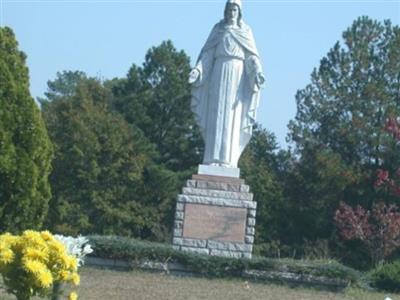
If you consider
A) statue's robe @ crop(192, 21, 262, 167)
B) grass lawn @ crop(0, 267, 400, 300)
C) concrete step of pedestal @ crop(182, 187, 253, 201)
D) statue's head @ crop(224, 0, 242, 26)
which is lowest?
grass lawn @ crop(0, 267, 400, 300)

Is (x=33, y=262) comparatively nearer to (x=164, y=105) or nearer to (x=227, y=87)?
(x=227, y=87)

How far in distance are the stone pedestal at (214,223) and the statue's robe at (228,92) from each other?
90cm

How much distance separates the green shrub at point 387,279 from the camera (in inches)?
612

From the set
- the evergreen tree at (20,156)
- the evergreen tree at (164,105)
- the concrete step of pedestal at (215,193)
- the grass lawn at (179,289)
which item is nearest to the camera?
the grass lawn at (179,289)

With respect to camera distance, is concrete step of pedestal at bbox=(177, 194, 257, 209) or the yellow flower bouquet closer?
the yellow flower bouquet

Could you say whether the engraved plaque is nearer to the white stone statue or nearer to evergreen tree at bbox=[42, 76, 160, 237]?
the white stone statue

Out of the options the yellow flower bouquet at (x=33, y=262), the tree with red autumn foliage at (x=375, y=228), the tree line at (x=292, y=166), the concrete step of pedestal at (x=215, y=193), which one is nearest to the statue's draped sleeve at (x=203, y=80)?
the concrete step of pedestal at (x=215, y=193)

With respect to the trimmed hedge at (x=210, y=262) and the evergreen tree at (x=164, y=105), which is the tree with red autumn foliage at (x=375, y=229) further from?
the trimmed hedge at (x=210, y=262)

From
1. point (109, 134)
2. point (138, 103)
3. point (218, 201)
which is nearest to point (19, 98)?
point (218, 201)

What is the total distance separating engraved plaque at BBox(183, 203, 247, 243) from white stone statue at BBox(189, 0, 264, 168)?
1007 mm

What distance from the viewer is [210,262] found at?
15273 mm

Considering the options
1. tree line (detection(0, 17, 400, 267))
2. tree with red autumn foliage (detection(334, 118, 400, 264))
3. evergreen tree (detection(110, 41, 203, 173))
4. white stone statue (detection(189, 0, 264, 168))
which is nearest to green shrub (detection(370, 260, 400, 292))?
white stone statue (detection(189, 0, 264, 168))

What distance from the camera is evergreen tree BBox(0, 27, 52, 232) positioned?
41.1 feet

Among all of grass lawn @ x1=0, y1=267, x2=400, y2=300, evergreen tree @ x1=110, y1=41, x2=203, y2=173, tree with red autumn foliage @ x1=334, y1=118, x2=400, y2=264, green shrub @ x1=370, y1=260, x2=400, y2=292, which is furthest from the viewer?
evergreen tree @ x1=110, y1=41, x2=203, y2=173
